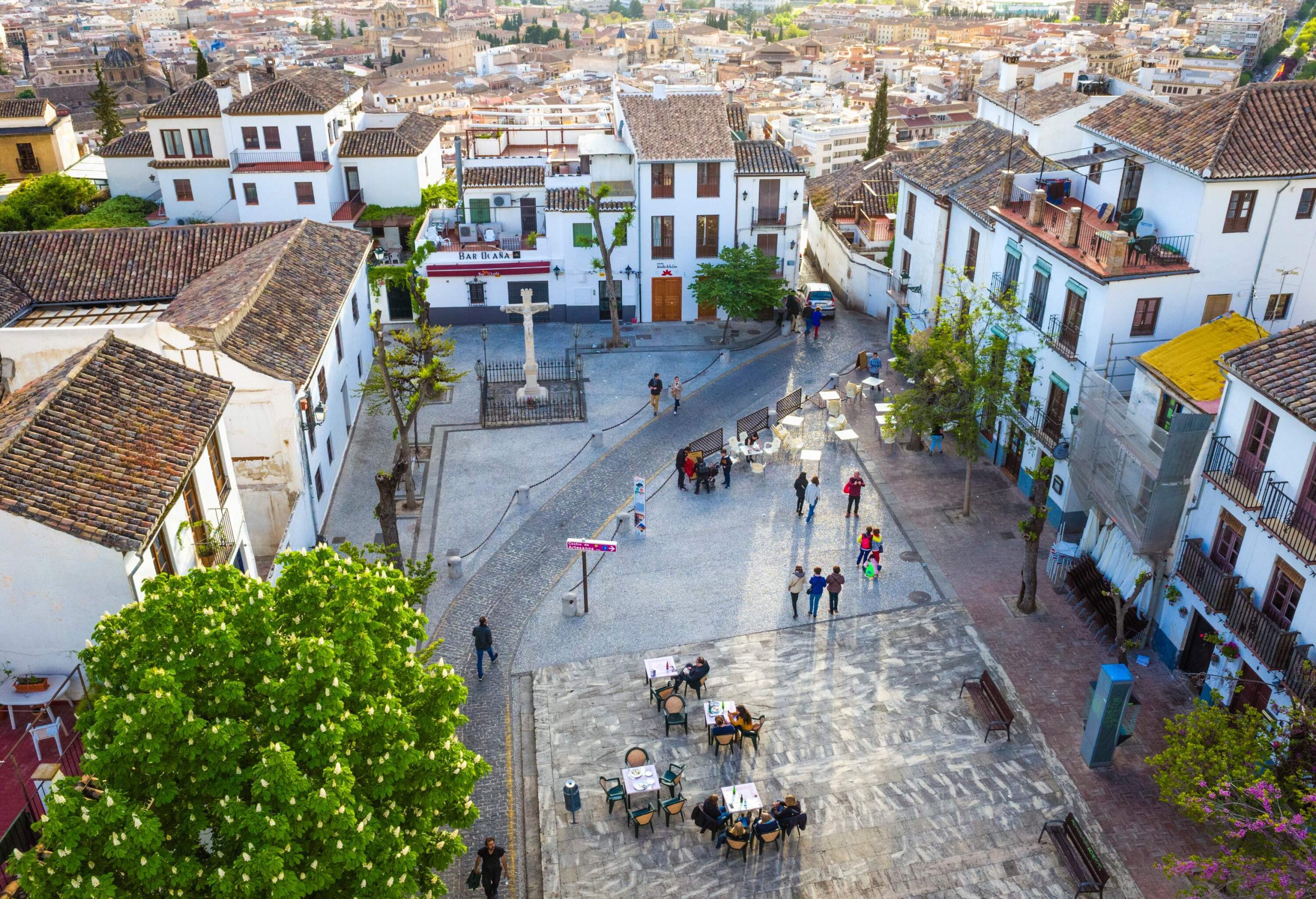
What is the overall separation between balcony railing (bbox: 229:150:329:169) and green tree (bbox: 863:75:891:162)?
114ft

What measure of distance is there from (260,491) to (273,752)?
1641cm

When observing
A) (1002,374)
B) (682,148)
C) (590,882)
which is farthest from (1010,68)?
(590,882)

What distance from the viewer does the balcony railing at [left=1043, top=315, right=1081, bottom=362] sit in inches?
1123

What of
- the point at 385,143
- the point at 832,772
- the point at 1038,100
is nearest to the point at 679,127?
the point at 1038,100

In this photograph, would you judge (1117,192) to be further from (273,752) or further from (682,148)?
(273,752)

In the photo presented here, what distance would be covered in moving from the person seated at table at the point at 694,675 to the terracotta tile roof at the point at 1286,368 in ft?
42.6

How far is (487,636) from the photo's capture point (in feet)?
79.5

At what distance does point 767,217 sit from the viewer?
4612cm

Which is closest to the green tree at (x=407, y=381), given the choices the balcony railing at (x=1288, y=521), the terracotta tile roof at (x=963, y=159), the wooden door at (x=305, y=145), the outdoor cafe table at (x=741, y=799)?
the outdoor cafe table at (x=741, y=799)

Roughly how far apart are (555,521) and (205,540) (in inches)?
448

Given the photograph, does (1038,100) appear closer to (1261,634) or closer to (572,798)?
(1261,634)

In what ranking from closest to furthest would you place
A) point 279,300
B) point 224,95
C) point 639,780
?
point 639,780 → point 279,300 → point 224,95

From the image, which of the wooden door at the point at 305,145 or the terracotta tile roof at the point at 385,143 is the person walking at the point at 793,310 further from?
the wooden door at the point at 305,145

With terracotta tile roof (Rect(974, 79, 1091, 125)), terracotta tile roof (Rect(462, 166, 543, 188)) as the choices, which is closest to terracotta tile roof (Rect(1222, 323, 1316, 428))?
terracotta tile roof (Rect(974, 79, 1091, 125))
